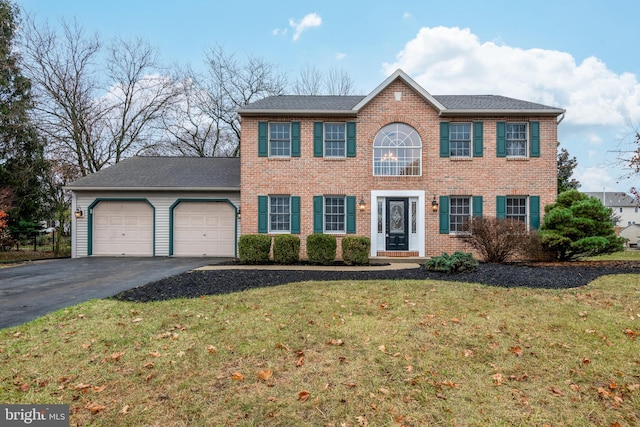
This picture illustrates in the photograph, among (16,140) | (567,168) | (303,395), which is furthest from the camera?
(567,168)

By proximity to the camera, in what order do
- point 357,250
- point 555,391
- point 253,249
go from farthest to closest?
point 253,249 < point 357,250 < point 555,391

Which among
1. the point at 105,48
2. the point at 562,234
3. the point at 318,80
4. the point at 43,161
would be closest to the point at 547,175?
the point at 562,234

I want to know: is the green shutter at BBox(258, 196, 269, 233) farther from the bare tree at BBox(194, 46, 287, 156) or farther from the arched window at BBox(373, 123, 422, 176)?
the bare tree at BBox(194, 46, 287, 156)

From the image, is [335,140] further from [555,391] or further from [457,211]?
[555,391]

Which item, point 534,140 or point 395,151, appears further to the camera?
point 395,151

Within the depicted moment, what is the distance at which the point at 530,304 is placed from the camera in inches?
216

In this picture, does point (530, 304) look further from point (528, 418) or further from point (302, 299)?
point (302, 299)

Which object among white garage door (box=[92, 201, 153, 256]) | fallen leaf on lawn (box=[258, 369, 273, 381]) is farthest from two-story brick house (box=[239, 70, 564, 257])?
fallen leaf on lawn (box=[258, 369, 273, 381])

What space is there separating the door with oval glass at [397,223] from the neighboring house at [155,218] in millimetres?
6078

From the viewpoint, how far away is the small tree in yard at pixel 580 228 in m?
9.74

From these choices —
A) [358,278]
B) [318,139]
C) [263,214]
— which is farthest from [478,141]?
[263,214]

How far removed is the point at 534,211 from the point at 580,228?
2359 millimetres

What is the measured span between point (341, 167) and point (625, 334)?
31.1 feet

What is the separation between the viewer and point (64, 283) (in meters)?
7.91
